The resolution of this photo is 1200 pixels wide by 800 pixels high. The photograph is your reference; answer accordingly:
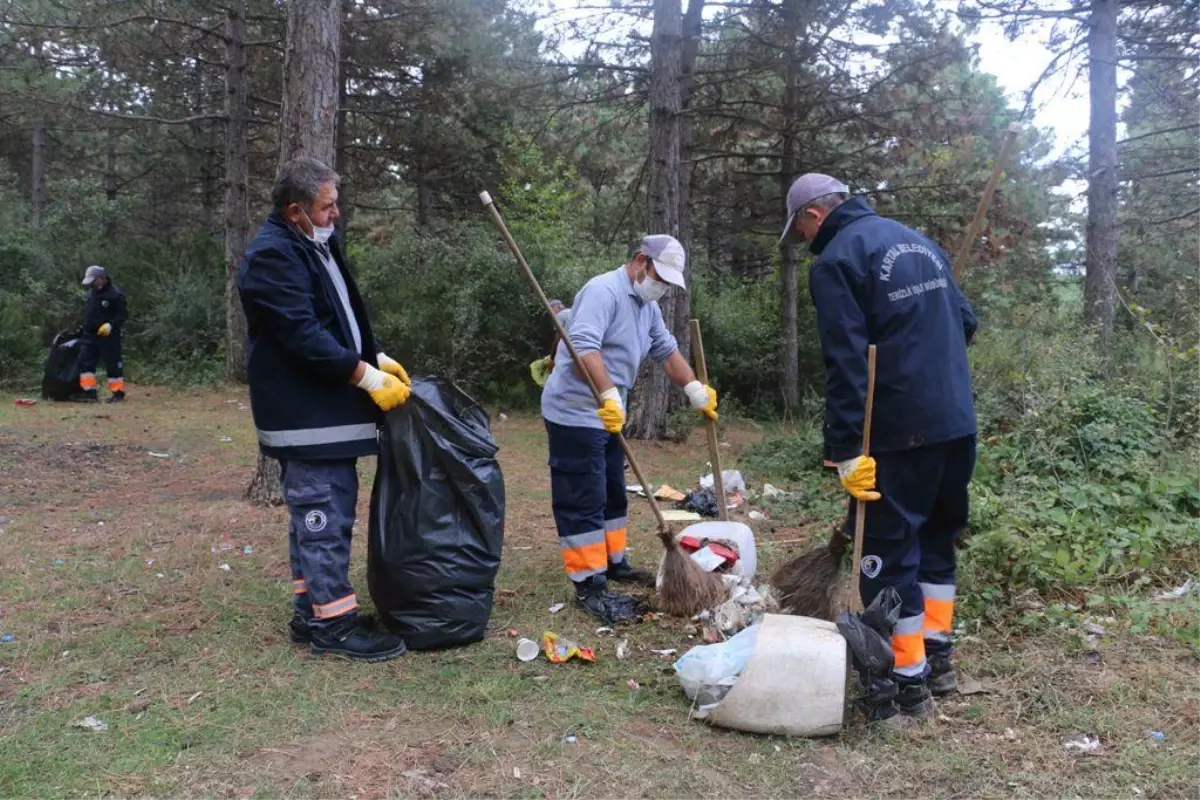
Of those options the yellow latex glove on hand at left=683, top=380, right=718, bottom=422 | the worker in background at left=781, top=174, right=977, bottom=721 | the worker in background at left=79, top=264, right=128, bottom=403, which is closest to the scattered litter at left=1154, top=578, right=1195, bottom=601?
the worker in background at left=781, top=174, right=977, bottom=721

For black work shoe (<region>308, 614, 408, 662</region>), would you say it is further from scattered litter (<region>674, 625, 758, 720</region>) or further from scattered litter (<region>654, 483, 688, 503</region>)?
scattered litter (<region>654, 483, 688, 503</region>)

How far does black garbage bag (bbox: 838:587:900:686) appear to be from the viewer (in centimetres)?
261

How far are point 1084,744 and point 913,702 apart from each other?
19.9 inches

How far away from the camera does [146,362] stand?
13.9 m

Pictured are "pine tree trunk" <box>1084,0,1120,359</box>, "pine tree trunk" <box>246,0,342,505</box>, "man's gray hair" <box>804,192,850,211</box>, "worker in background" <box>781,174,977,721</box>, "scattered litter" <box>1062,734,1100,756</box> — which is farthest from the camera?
"pine tree trunk" <box>1084,0,1120,359</box>

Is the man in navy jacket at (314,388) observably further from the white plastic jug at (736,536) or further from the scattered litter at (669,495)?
the scattered litter at (669,495)

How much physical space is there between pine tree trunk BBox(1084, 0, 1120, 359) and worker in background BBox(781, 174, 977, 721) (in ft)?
23.2

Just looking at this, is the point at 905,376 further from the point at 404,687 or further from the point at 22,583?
the point at 22,583

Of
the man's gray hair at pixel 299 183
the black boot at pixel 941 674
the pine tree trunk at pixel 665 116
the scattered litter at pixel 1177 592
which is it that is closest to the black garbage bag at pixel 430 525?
the man's gray hair at pixel 299 183

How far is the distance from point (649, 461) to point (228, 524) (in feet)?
13.0

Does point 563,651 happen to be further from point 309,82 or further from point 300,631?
point 309,82

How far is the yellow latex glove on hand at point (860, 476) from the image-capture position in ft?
8.82

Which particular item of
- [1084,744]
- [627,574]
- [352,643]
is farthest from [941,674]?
[352,643]

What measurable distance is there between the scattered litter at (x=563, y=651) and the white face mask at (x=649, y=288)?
5.17 ft
